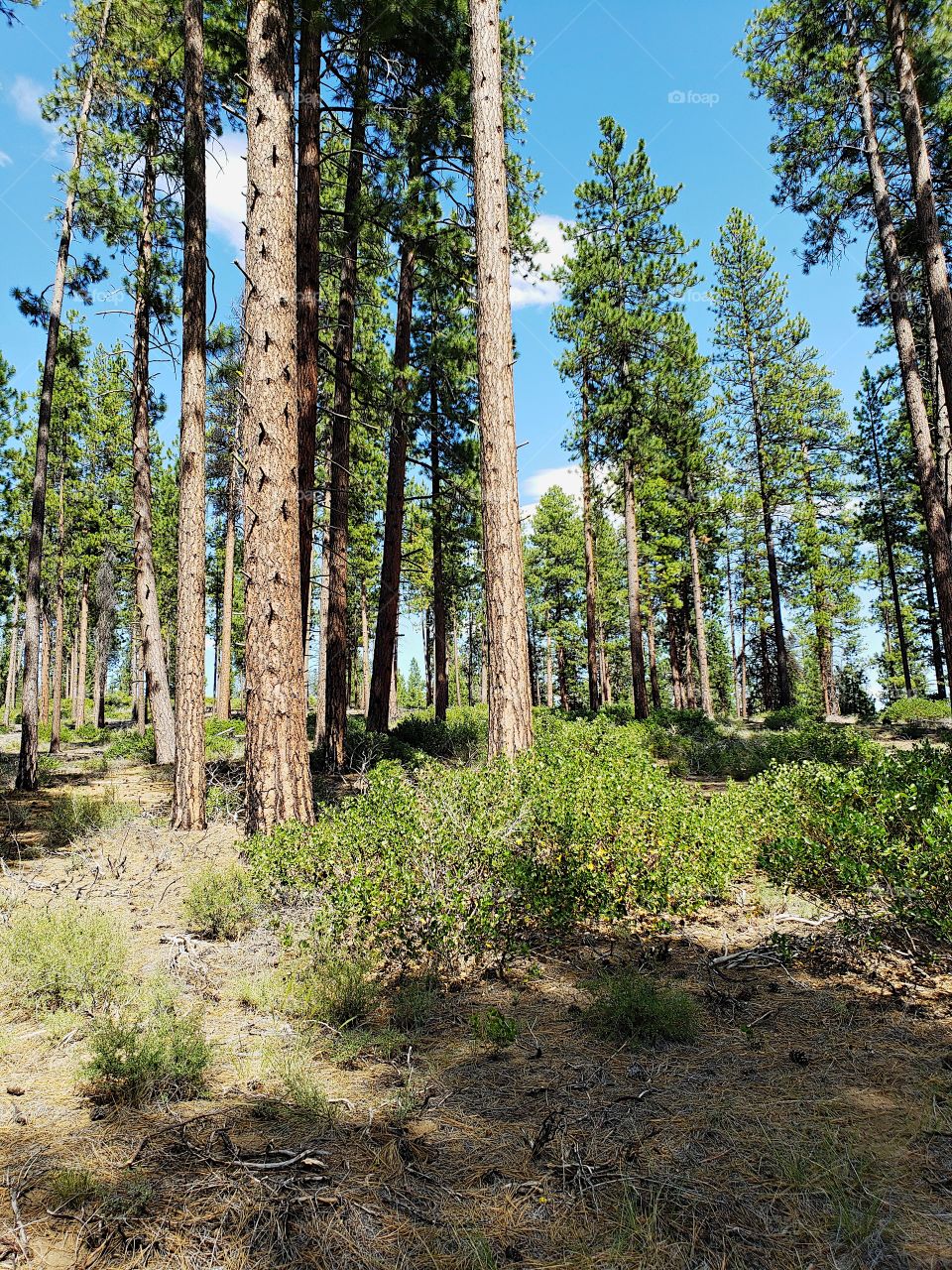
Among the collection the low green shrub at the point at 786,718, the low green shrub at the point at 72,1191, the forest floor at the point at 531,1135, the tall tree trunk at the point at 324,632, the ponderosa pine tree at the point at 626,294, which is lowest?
the forest floor at the point at 531,1135

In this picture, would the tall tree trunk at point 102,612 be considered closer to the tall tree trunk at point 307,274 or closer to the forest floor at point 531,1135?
the tall tree trunk at point 307,274

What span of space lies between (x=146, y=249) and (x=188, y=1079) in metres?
14.9

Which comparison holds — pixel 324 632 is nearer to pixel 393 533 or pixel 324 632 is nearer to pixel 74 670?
pixel 393 533

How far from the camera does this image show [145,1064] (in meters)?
2.79

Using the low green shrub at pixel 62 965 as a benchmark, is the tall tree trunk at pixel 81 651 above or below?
above

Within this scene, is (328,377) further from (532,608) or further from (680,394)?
(532,608)

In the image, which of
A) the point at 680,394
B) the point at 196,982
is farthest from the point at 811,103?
the point at 196,982

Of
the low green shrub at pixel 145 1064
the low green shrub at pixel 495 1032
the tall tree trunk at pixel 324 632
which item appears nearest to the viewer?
the low green shrub at pixel 145 1064

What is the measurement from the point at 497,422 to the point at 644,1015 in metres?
5.44

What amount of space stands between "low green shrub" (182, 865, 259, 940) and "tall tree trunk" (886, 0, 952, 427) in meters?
9.52

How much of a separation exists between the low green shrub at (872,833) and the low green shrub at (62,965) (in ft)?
13.9

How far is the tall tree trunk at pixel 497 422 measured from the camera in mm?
6520

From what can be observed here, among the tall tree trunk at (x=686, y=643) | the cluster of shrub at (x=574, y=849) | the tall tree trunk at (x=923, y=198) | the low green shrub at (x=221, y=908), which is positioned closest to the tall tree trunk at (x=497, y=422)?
the cluster of shrub at (x=574, y=849)

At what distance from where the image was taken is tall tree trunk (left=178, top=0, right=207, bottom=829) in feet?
25.4
